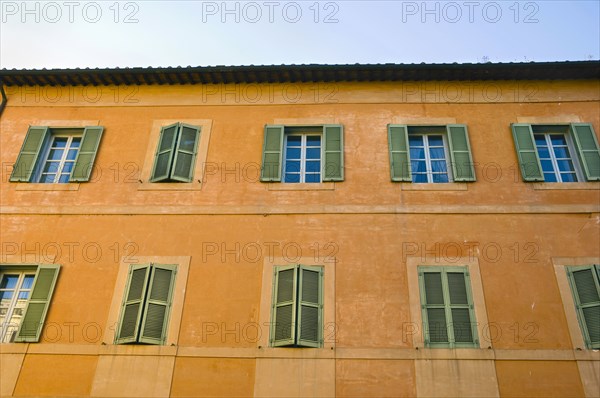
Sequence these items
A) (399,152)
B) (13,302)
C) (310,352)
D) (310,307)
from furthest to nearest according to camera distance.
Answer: (399,152)
(13,302)
(310,307)
(310,352)

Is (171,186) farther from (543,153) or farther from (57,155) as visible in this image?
(543,153)

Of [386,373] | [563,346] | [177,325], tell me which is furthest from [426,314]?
[177,325]

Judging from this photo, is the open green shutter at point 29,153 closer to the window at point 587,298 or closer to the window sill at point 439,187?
the window sill at point 439,187

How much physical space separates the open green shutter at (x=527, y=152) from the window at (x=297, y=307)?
381cm

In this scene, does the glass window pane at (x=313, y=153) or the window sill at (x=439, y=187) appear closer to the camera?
the window sill at (x=439, y=187)

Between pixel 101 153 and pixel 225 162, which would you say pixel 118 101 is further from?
pixel 225 162

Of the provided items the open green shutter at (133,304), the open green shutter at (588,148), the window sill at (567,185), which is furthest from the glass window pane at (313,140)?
the open green shutter at (588,148)

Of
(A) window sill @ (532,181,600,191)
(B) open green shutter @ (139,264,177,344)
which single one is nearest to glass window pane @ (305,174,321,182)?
(B) open green shutter @ (139,264,177,344)

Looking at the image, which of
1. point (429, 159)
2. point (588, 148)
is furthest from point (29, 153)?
point (588, 148)

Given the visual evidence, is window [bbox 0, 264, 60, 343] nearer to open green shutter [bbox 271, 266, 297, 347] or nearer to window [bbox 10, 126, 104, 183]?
window [bbox 10, 126, 104, 183]

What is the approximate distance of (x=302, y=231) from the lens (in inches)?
362

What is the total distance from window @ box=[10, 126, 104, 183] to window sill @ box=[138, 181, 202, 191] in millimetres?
1031

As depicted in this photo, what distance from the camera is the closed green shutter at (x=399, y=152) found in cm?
968

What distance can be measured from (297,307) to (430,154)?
12.0ft
